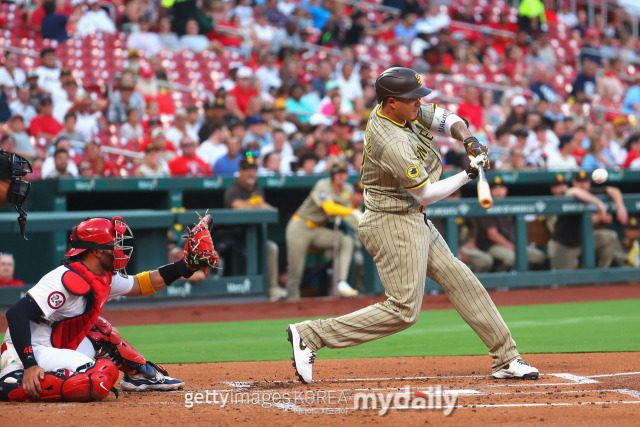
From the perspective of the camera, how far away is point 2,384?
4.77m

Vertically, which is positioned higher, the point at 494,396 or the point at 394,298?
the point at 394,298

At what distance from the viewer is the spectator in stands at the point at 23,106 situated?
11.8 metres

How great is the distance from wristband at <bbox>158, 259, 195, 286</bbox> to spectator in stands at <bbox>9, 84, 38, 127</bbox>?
24.3 feet

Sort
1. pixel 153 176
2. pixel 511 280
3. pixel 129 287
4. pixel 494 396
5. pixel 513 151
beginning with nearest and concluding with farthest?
pixel 494 396 < pixel 129 287 < pixel 153 176 < pixel 511 280 < pixel 513 151

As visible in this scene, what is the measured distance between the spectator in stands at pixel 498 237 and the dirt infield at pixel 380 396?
5.51m

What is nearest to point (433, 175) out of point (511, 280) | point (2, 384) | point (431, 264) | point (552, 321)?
point (431, 264)

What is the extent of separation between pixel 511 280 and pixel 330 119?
404 centimetres

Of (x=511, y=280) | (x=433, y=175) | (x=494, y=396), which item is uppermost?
(x=433, y=175)

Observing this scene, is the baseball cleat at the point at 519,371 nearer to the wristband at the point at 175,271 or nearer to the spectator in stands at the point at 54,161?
the wristband at the point at 175,271

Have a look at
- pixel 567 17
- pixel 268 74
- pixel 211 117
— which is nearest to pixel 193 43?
pixel 268 74

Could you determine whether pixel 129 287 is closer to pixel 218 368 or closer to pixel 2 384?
pixel 2 384

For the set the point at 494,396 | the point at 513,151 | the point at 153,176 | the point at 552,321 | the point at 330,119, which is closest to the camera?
the point at 494,396

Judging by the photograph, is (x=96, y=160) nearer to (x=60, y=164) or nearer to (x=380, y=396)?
(x=60, y=164)

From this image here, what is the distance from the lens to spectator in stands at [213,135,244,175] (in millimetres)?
12078
